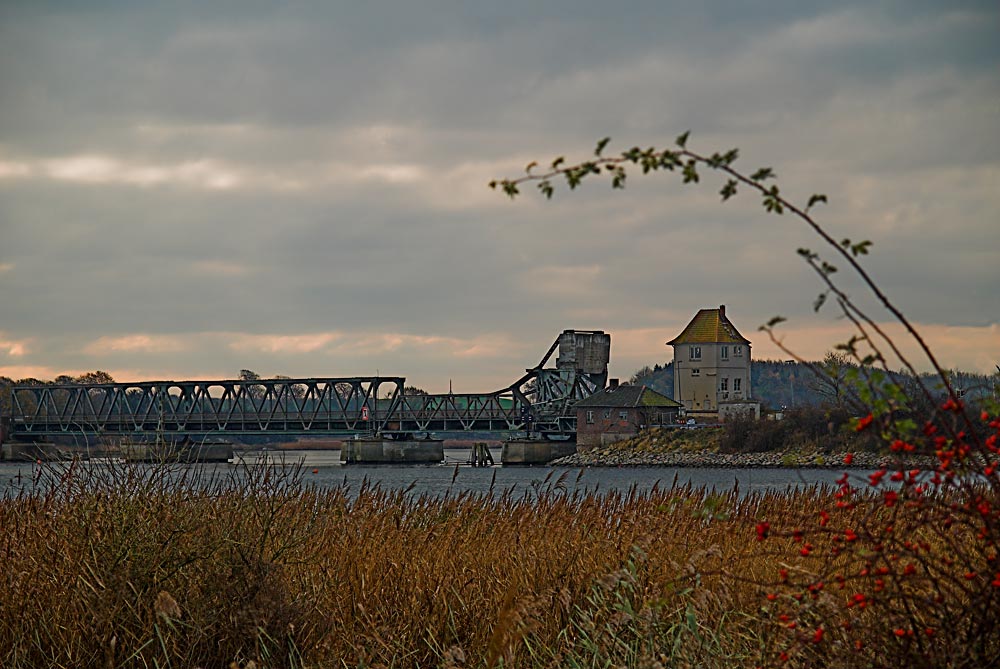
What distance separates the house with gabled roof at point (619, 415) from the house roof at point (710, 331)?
11.1 metres

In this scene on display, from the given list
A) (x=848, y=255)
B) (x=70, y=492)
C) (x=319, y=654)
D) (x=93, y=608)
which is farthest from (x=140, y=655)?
(x=848, y=255)

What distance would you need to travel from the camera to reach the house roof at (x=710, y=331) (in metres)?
127

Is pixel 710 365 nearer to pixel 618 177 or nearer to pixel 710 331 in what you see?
pixel 710 331

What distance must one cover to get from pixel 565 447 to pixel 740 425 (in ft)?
70.1

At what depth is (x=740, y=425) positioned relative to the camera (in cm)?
10681

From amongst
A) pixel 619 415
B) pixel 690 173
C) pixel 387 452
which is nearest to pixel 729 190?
pixel 690 173

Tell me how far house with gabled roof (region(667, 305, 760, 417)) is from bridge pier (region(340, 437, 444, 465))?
2913cm

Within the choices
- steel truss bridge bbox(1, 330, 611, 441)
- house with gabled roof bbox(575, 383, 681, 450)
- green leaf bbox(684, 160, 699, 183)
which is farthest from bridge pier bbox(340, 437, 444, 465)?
green leaf bbox(684, 160, 699, 183)

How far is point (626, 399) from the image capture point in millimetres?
117062

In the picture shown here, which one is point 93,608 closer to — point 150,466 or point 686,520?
point 150,466

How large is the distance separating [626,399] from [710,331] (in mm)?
16647

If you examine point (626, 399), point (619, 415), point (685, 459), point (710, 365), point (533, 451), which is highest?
point (710, 365)

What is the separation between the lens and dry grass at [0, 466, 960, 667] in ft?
25.6

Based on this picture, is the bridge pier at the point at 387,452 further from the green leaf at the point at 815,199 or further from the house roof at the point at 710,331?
the green leaf at the point at 815,199
